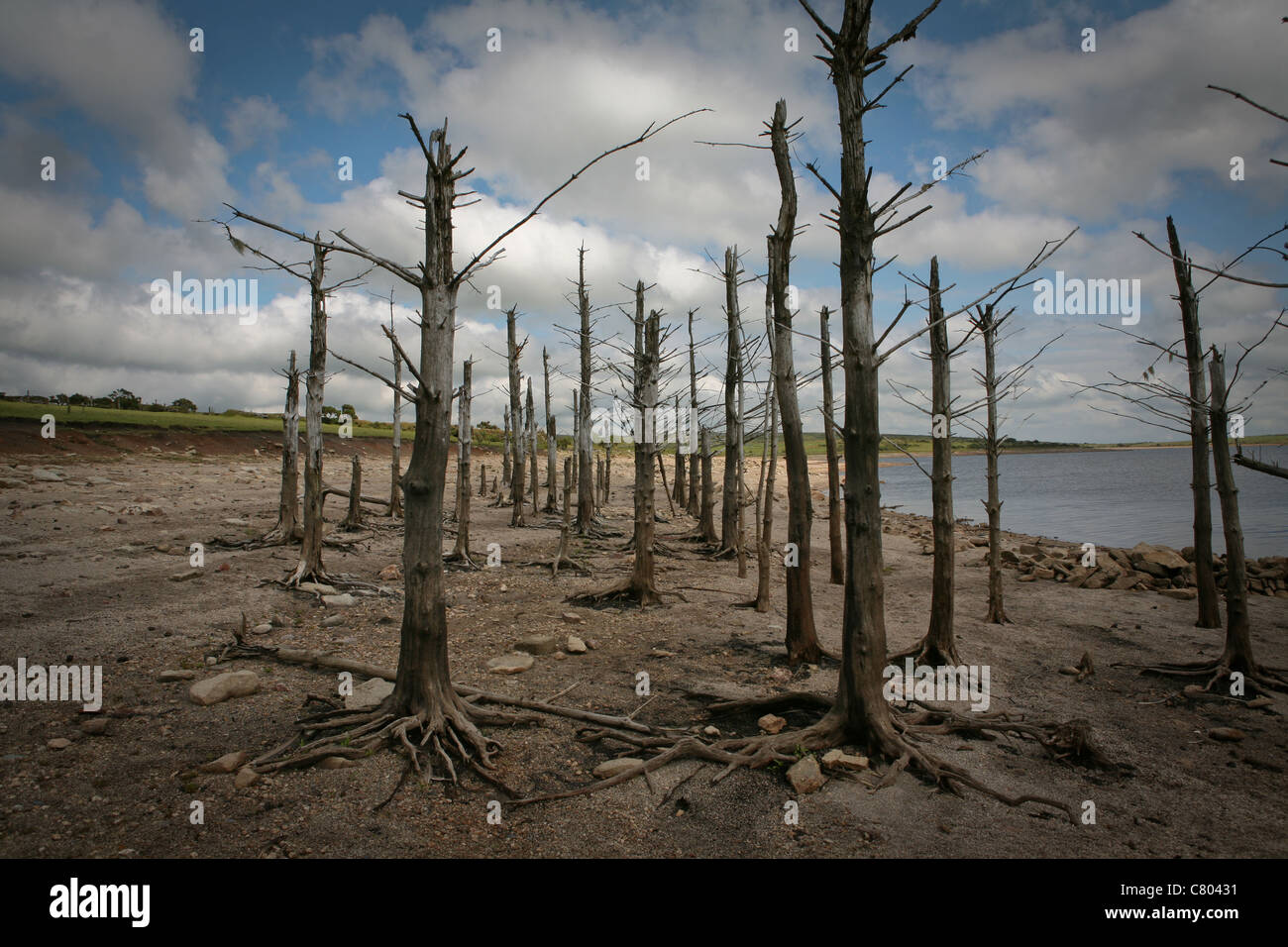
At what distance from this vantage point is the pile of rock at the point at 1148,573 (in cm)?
1416

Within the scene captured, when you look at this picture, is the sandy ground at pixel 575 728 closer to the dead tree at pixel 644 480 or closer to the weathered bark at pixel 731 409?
the dead tree at pixel 644 480

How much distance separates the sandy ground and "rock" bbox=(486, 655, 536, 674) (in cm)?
17

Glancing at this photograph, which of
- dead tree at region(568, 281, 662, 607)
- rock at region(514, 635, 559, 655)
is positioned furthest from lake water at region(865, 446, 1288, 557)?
rock at region(514, 635, 559, 655)

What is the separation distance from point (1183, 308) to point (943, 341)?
11.1 feet

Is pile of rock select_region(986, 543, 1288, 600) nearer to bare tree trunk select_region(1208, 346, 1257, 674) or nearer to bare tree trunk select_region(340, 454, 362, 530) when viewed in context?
bare tree trunk select_region(1208, 346, 1257, 674)

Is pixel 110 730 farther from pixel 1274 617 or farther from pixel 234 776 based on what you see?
pixel 1274 617

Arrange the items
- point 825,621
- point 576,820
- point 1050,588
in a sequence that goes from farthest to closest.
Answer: point 1050,588 → point 825,621 → point 576,820

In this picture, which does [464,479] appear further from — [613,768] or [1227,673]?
[1227,673]

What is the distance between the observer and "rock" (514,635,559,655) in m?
9.09

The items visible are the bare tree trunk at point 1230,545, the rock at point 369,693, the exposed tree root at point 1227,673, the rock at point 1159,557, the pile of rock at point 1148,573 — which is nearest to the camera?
the rock at point 369,693

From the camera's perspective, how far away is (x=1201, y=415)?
972 cm

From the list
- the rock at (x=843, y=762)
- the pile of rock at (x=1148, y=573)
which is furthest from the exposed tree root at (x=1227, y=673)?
the pile of rock at (x=1148, y=573)

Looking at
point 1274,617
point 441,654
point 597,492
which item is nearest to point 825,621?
point 441,654

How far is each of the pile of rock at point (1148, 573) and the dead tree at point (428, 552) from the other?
48.0ft
